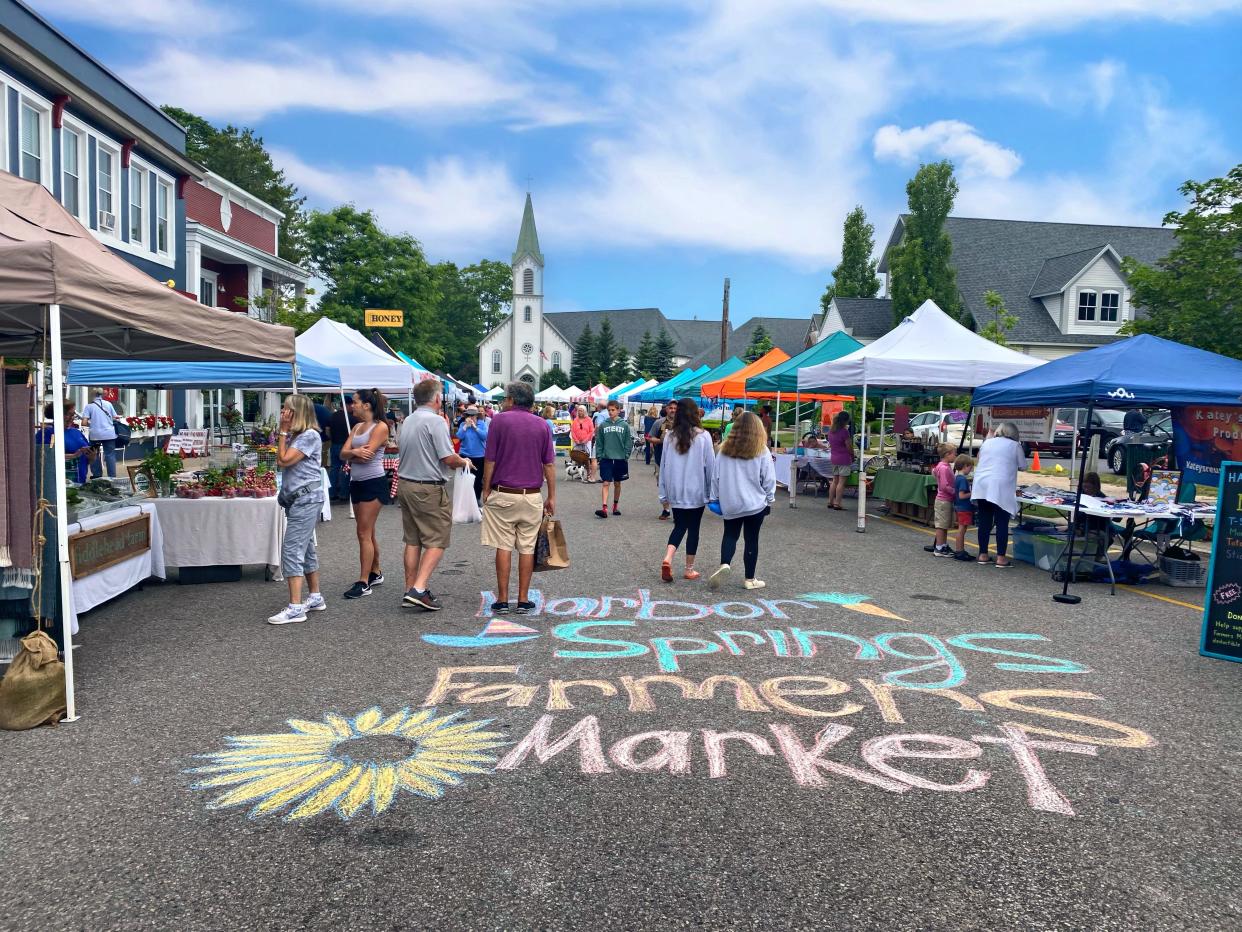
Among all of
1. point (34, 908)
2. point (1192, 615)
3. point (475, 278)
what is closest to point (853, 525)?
point (1192, 615)

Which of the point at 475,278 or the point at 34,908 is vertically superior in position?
the point at 475,278

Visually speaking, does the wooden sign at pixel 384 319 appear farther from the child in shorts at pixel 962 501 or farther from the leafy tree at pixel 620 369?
the leafy tree at pixel 620 369

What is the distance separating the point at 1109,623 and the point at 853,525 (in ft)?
20.5

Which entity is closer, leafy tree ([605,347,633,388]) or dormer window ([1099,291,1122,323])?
dormer window ([1099,291,1122,323])

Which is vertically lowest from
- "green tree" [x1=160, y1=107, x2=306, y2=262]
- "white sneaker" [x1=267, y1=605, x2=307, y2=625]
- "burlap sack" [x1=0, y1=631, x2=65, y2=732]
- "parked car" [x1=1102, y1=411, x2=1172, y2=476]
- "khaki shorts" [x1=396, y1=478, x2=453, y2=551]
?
"white sneaker" [x1=267, y1=605, x2=307, y2=625]

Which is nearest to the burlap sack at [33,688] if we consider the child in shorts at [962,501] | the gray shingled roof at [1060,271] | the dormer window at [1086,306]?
the child in shorts at [962,501]

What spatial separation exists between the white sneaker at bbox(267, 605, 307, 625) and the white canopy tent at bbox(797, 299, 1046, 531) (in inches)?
317

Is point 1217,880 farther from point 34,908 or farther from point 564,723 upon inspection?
point 34,908

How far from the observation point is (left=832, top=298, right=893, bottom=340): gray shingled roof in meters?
49.1

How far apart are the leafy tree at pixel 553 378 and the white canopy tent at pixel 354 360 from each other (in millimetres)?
69905

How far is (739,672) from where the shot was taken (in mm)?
5547

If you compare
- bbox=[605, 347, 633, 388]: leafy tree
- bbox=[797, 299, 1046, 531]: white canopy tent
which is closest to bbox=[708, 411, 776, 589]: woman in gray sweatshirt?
bbox=[797, 299, 1046, 531]: white canopy tent

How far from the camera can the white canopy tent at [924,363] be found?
12453 millimetres

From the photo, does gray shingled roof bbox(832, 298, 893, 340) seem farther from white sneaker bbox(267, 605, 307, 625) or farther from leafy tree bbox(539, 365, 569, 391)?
white sneaker bbox(267, 605, 307, 625)
